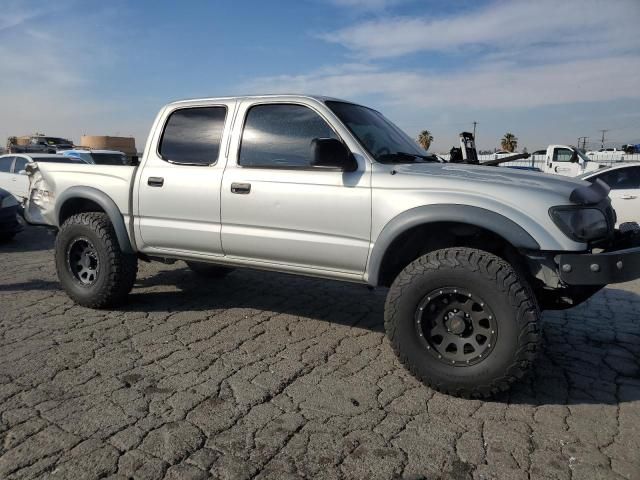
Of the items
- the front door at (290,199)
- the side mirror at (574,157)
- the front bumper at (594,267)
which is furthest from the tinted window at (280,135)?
the side mirror at (574,157)

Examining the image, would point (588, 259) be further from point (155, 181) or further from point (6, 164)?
point (6, 164)

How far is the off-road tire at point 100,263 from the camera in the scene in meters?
4.58

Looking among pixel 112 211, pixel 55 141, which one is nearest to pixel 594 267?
pixel 112 211

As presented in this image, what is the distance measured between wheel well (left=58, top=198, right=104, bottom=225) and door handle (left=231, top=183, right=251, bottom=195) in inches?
67.0

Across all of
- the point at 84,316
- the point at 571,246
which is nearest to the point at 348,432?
the point at 571,246

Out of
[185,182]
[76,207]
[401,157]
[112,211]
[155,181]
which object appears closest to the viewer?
[401,157]

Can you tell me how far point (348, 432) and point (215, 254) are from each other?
197 centimetres

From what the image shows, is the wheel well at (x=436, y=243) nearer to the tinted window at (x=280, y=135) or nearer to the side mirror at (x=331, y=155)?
the side mirror at (x=331, y=155)

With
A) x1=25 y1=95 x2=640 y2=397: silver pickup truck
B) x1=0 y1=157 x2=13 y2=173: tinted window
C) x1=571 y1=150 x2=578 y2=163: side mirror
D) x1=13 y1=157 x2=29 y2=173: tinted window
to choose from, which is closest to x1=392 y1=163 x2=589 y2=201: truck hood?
x1=25 y1=95 x2=640 y2=397: silver pickup truck

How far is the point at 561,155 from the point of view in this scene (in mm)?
18516

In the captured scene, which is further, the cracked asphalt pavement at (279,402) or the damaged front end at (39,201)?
the damaged front end at (39,201)

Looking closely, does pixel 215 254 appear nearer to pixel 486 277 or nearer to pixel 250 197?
pixel 250 197

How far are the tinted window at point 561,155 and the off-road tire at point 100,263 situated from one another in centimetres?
1743

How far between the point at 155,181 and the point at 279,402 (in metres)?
2.26
